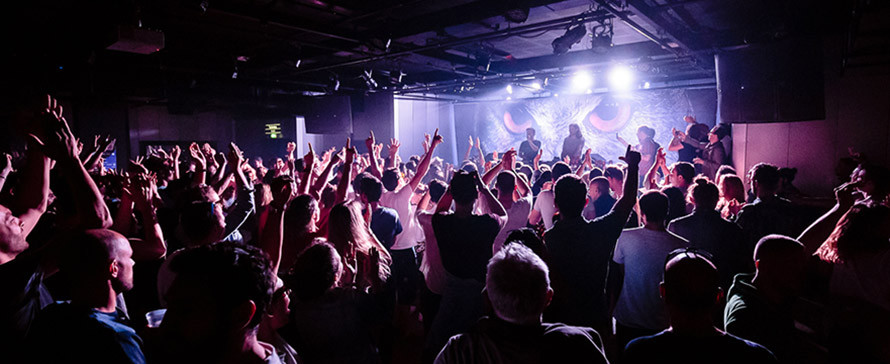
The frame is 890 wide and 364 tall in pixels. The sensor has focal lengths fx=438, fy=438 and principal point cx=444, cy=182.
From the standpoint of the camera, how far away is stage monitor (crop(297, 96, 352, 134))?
10.5m

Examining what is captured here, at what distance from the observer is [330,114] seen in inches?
419

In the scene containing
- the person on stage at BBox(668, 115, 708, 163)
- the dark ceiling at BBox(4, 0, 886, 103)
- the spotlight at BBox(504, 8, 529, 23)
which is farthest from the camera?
the person on stage at BBox(668, 115, 708, 163)

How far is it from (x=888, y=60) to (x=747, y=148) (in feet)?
6.61

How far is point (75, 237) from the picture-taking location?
1.39 meters

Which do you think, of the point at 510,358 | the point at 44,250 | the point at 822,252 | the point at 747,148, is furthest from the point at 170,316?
the point at 747,148

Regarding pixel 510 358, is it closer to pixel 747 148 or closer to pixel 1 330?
pixel 1 330

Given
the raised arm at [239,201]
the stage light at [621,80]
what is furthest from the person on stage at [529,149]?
the raised arm at [239,201]

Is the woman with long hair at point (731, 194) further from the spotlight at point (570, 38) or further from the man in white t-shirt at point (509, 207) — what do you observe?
the spotlight at point (570, 38)

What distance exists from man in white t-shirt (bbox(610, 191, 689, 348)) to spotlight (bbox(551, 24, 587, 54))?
3749mm

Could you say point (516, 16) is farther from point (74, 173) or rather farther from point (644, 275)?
point (74, 173)

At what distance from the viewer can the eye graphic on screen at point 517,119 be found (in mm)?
14570

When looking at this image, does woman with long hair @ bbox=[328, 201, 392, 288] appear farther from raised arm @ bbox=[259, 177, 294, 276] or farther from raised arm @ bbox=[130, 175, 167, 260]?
raised arm @ bbox=[130, 175, 167, 260]

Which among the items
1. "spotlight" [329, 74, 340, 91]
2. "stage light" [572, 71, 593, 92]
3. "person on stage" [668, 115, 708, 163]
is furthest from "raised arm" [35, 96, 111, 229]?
"stage light" [572, 71, 593, 92]

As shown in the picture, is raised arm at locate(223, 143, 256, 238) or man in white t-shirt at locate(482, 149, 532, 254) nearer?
raised arm at locate(223, 143, 256, 238)
